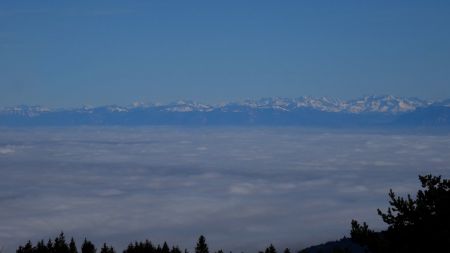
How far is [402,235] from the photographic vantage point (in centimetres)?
1677

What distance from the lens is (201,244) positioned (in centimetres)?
4106

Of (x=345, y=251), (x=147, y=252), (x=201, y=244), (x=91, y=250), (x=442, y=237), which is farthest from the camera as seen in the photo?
(x=91, y=250)

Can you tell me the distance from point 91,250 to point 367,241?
35.3m

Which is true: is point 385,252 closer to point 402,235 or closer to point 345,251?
point 402,235

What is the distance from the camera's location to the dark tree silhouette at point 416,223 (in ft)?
53.3

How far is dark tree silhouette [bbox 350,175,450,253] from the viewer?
16250 mm

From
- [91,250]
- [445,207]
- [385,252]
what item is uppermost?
[91,250]

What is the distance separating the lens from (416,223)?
1659cm

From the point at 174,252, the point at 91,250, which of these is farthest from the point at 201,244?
the point at 91,250

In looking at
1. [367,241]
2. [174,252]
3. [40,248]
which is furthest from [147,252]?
[367,241]

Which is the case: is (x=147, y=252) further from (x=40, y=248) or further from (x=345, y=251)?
(x=345, y=251)

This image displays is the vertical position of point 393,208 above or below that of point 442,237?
above

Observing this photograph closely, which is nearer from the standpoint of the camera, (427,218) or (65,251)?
(427,218)

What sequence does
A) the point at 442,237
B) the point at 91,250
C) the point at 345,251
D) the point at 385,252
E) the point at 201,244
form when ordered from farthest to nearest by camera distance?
the point at 91,250 < the point at 201,244 < the point at 345,251 < the point at 385,252 < the point at 442,237
